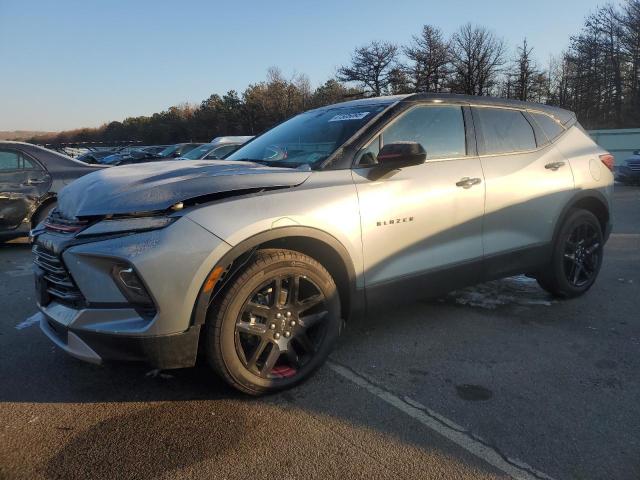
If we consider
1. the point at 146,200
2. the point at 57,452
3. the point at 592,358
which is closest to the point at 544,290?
the point at 592,358

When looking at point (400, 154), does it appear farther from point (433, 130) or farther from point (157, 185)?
point (157, 185)

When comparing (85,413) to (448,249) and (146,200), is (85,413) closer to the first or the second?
(146,200)

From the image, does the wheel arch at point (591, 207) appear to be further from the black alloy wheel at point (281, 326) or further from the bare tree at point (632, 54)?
the bare tree at point (632, 54)

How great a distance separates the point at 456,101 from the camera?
4230 millimetres

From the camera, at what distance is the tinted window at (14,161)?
25.4 ft

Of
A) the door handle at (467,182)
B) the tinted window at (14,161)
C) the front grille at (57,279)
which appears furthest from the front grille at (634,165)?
the front grille at (57,279)

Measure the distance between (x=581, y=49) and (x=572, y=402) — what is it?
5325 centimetres

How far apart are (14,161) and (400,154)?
22.2ft

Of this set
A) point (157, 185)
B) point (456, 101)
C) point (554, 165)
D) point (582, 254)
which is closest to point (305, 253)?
point (157, 185)

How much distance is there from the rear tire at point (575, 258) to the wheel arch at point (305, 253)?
7.49 ft

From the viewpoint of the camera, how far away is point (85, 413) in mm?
2980

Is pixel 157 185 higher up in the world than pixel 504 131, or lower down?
lower down

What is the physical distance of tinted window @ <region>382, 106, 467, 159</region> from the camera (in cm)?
379

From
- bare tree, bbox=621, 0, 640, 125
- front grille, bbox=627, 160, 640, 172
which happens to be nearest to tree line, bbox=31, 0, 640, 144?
bare tree, bbox=621, 0, 640, 125
